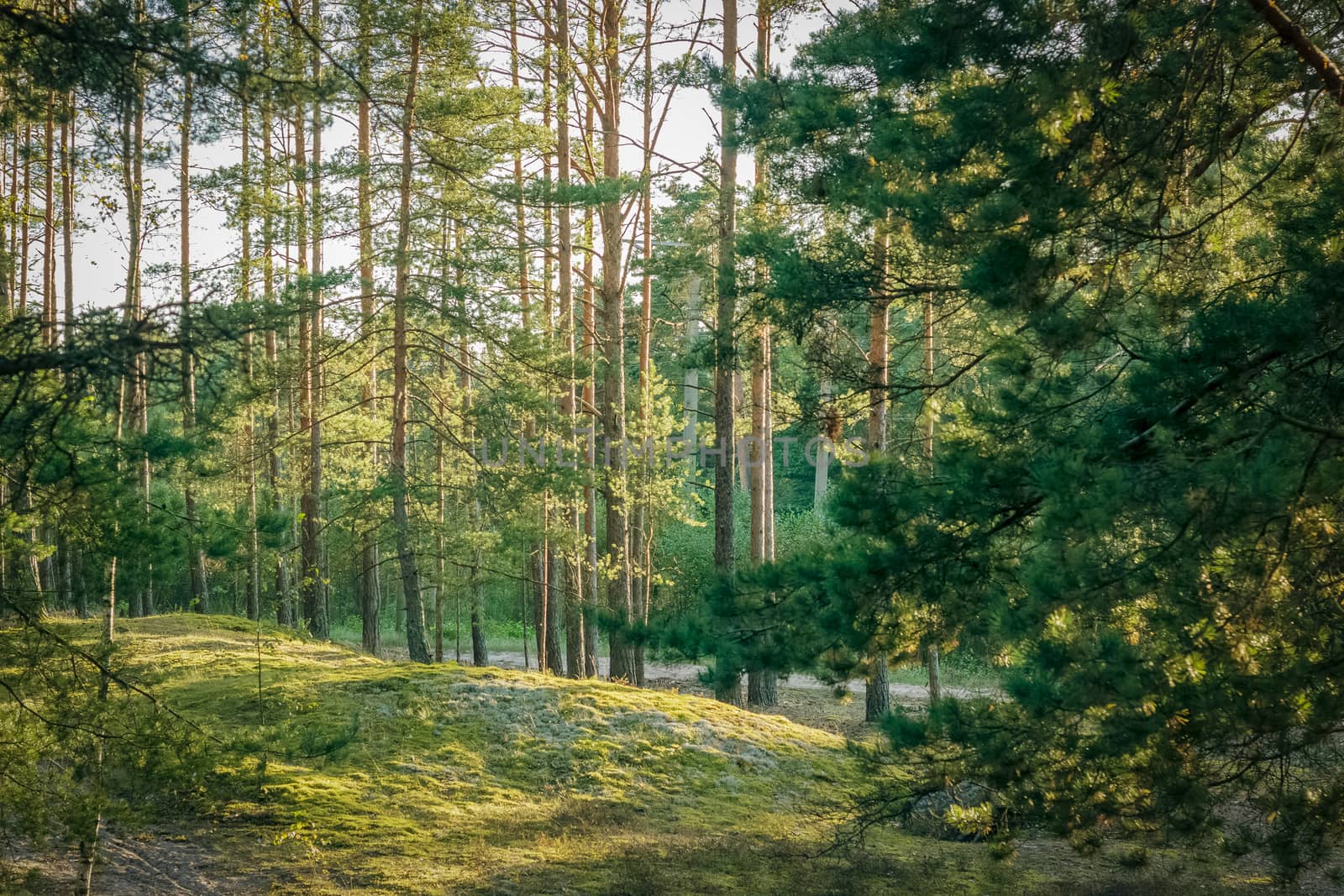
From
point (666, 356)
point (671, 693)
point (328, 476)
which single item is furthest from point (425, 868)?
point (666, 356)

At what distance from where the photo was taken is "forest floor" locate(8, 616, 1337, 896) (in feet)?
19.7

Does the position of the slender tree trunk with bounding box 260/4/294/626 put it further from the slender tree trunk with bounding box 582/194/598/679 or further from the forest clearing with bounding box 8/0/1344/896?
the slender tree trunk with bounding box 582/194/598/679

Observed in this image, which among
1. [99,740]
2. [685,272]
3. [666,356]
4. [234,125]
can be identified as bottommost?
[99,740]

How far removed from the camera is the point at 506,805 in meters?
7.98

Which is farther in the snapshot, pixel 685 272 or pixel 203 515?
pixel 685 272

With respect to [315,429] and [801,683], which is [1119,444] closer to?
[315,429]

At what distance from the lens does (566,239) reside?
1511 cm

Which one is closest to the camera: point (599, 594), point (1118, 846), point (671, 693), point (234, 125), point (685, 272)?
point (234, 125)

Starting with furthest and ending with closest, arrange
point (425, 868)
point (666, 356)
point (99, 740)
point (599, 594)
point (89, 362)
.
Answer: point (666, 356), point (599, 594), point (425, 868), point (99, 740), point (89, 362)

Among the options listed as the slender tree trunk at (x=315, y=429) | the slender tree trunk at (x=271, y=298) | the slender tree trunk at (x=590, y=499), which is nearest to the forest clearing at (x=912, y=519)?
the slender tree trunk at (x=271, y=298)

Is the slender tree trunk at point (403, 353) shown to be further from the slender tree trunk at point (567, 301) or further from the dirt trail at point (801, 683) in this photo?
the dirt trail at point (801, 683)

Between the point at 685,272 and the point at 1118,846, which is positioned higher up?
the point at 685,272

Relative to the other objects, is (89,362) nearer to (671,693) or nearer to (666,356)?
(671,693)

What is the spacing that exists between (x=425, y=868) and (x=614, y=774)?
297cm
